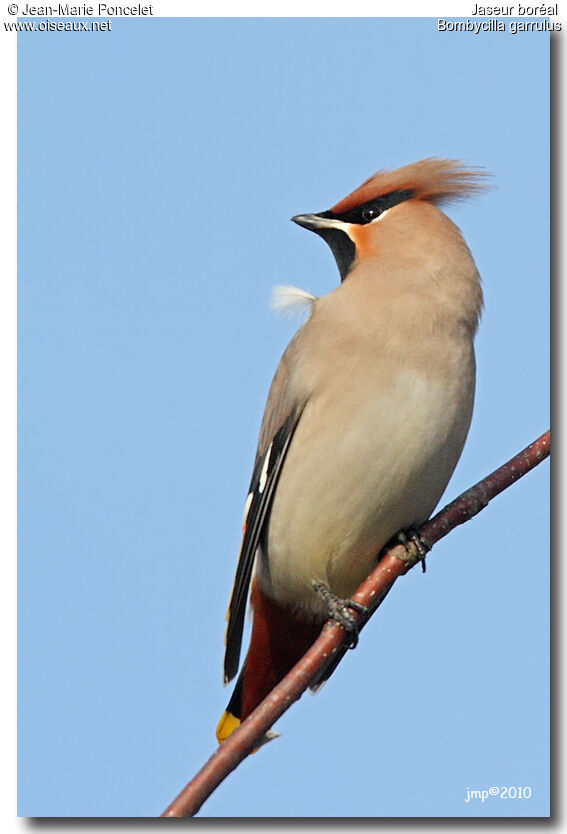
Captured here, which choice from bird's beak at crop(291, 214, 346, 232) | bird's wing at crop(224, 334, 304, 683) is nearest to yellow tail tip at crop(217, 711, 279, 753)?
bird's wing at crop(224, 334, 304, 683)

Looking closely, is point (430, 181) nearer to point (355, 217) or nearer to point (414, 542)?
point (355, 217)

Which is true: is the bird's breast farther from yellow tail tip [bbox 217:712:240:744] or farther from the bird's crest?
the bird's crest

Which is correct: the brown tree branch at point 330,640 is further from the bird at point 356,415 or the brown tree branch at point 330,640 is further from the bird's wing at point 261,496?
the bird's wing at point 261,496

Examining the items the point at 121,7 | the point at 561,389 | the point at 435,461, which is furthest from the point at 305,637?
the point at 121,7

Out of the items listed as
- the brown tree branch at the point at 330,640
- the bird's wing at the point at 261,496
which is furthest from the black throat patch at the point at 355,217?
the brown tree branch at the point at 330,640

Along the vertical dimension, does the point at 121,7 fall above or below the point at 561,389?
above

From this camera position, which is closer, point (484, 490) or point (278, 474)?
point (484, 490)

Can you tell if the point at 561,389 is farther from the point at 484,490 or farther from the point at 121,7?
the point at 121,7
